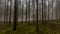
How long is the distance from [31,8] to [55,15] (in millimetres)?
2735

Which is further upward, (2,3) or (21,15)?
(2,3)

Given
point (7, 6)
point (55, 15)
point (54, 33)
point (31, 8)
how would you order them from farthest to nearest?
point (55, 15) < point (31, 8) < point (7, 6) < point (54, 33)

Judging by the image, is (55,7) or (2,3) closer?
(2,3)

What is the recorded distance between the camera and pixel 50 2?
37.9 feet

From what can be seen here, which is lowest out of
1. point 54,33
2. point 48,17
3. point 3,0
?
point 54,33

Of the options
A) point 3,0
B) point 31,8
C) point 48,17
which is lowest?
point 48,17

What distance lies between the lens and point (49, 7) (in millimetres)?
11586

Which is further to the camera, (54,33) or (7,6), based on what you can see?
(7,6)

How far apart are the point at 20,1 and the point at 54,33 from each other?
→ 529 centimetres

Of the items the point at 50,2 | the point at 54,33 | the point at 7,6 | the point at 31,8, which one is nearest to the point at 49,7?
the point at 50,2

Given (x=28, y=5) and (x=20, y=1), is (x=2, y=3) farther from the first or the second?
(x=28, y=5)

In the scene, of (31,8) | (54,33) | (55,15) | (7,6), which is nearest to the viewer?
(54,33)

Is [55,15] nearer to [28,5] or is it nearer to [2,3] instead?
[28,5]

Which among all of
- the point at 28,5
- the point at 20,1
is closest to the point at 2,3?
the point at 20,1
